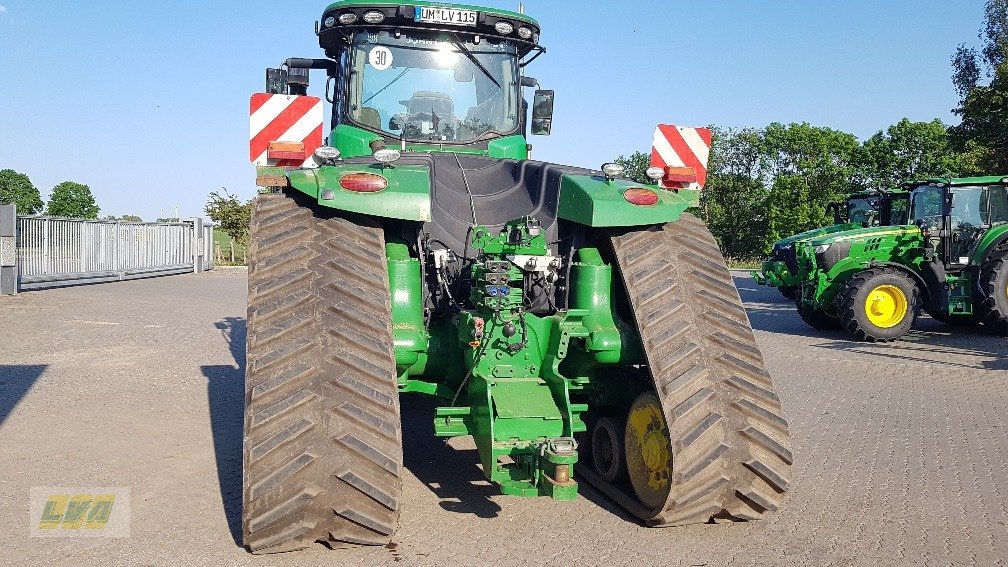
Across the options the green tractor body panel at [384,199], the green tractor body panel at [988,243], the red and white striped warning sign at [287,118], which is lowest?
the green tractor body panel at [988,243]

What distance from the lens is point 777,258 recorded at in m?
17.2

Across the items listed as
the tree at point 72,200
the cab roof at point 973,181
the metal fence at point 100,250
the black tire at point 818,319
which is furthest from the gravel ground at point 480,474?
the tree at point 72,200

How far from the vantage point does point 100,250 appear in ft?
74.5

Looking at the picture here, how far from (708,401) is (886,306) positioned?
1106 centimetres

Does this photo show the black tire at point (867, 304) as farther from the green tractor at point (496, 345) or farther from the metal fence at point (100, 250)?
the metal fence at point (100, 250)

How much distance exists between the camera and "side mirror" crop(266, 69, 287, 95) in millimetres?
7188

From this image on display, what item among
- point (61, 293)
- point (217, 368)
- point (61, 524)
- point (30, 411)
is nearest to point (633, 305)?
point (61, 524)

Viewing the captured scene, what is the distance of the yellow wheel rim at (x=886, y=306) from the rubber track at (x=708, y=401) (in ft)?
34.1

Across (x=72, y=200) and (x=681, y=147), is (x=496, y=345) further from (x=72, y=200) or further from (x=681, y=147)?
(x=72, y=200)

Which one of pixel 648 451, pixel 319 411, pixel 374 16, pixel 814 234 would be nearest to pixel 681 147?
pixel 374 16

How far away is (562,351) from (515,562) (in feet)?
3.53

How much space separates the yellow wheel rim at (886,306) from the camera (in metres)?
14.1

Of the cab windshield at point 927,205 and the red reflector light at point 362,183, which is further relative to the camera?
the cab windshield at point 927,205

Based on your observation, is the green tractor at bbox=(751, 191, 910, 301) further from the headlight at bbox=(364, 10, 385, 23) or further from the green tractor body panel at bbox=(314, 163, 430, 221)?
the green tractor body panel at bbox=(314, 163, 430, 221)
